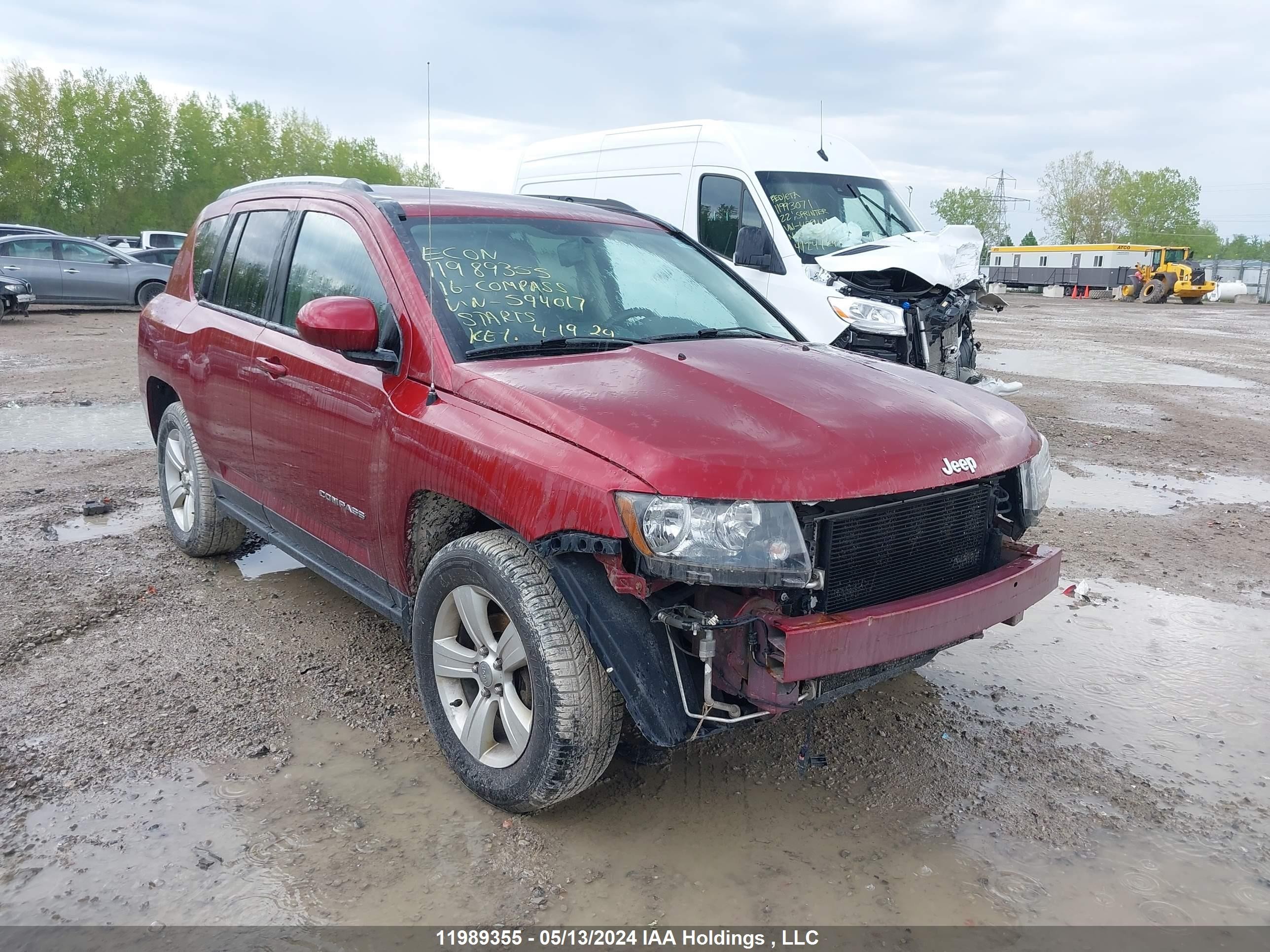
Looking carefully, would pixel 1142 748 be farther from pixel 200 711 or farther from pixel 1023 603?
pixel 200 711

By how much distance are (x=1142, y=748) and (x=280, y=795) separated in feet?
9.77

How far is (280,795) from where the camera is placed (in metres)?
3.08

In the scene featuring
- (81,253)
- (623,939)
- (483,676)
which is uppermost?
(81,253)

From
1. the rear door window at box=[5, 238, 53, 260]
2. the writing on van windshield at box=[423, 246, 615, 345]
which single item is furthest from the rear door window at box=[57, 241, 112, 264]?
the writing on van windshield at box=[423, 246, 615, 345]

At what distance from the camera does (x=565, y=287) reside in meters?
3.62

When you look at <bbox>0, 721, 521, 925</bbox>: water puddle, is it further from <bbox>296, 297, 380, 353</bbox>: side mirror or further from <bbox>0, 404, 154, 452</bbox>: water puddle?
<bbox>0, 404, 154, 452</bbox>: water puddle

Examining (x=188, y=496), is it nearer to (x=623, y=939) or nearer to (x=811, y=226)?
(x=623, y=939)

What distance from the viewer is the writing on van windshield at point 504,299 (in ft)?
10.8

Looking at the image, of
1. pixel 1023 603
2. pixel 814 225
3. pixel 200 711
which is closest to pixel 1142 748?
pixel 1023 603

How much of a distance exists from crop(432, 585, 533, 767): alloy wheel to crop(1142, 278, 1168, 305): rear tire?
1841 inches

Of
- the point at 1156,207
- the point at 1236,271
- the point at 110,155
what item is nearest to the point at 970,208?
the point at 1156,207

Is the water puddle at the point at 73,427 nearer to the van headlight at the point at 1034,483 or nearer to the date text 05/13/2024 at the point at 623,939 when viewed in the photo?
the date text 05/13/2024 at the point at 623,939

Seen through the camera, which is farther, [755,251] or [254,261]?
[755,251]

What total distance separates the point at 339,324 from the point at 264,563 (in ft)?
8.43
